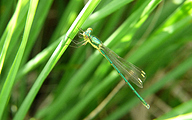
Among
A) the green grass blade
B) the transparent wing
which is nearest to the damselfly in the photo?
the transparent wing

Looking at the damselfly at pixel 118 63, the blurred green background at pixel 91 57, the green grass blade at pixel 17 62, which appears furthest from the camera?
the damselfly at pixel 118 63

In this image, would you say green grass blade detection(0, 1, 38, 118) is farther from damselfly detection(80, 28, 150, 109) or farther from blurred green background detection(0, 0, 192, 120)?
damselfly detection(80, 28, 150, 109)

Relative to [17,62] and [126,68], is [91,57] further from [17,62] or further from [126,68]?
[17,62]

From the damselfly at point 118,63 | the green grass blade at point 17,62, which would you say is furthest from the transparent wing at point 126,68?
the green grass blade at point 17,62

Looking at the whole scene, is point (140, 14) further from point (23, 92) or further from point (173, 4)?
point (23, 92)

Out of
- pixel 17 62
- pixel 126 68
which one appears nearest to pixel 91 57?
pixel 126 68

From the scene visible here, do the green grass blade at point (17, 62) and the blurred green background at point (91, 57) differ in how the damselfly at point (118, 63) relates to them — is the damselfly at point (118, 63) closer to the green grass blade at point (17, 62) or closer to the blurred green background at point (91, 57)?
the blurred green background at point (91, 57)

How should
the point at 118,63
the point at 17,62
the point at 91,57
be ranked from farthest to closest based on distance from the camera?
the point at 118,63 < the point at 91,57 < the point at 17,62
